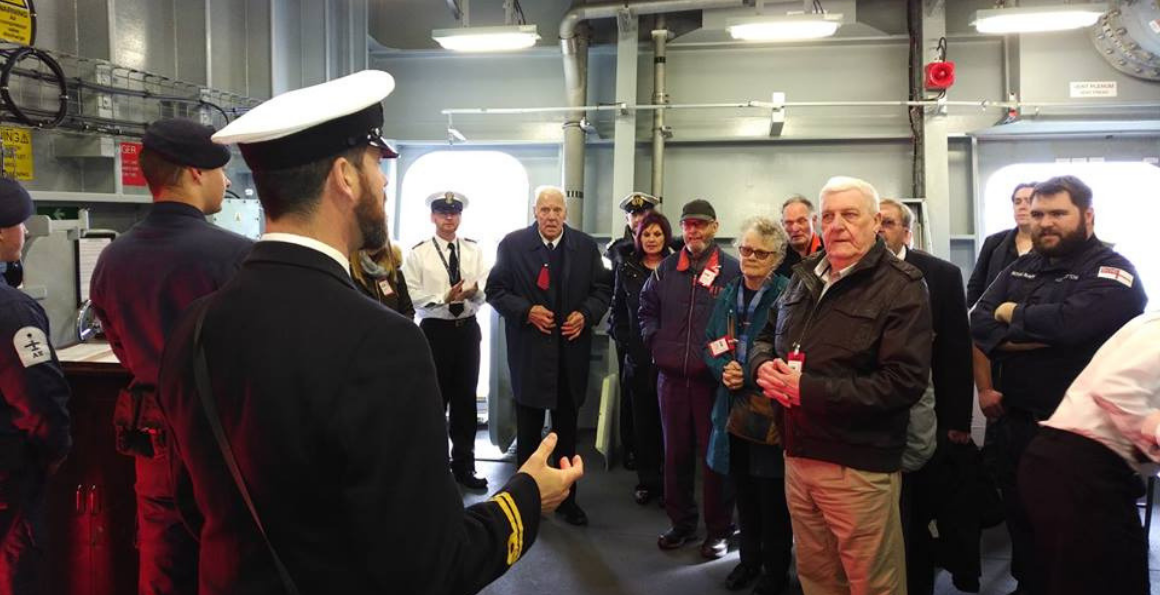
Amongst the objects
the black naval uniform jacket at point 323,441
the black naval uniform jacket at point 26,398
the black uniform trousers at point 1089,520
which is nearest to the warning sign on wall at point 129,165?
the black naval uniform jacket at point 26,398

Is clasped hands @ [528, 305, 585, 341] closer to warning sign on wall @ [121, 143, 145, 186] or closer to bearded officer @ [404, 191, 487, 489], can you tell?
bearded officer @ [404, 191, 487, 489]

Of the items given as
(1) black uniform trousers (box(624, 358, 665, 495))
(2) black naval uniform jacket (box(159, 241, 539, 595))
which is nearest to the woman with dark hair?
(1) black uniform trousers (box(624, 358, 665, 495))

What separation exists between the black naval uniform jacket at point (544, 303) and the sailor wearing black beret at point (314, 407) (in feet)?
9.02

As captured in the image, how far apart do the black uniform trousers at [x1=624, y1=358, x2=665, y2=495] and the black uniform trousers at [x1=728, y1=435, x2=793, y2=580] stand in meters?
1.10

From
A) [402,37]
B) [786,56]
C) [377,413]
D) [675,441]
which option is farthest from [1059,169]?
[377,413]

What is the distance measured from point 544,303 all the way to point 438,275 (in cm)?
93

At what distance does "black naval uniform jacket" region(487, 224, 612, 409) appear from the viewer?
377 centimetres

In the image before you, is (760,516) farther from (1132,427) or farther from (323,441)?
(323,441)

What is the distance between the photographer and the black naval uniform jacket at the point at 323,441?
2.84ft

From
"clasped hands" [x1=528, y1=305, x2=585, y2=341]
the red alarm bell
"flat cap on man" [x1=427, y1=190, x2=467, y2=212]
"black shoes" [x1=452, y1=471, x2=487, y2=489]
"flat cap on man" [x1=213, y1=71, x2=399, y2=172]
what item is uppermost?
the red alarm bell

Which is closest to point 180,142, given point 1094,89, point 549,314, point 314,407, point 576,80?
point 314,407

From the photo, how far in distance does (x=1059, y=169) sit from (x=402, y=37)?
568 centimetres

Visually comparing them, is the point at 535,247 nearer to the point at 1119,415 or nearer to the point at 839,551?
the point at 839,551

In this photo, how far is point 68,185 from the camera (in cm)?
392
